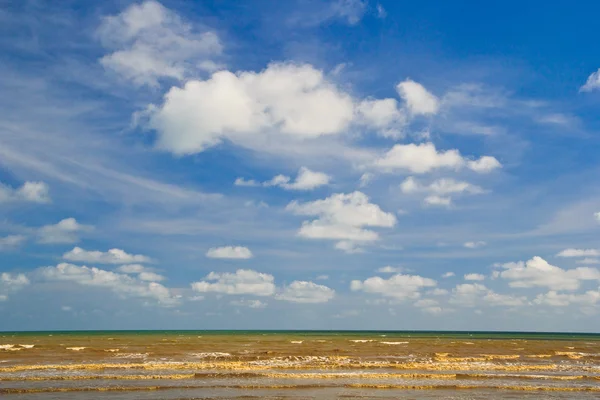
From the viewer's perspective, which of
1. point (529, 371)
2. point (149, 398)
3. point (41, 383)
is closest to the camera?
point (149, 398)

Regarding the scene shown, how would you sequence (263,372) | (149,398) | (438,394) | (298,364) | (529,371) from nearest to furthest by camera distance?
(149,398)
(438,394)
(263,372)
(529,371)
(298,364)

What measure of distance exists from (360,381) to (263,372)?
10.7m

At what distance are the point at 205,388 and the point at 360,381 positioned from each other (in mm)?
13600

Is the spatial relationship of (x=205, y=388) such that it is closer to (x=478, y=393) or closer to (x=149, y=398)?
(x=149, y=398)

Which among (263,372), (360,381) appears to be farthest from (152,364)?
(360,381)

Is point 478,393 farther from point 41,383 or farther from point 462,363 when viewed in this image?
point 41,383

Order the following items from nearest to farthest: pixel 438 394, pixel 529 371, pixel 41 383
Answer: pixel 438 394
pixel 41 383
pixel 529 371

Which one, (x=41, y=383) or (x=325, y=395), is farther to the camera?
(x=41, y=383)

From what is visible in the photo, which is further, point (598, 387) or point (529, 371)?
point (529, 371)

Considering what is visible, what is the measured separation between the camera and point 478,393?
37.3 metres

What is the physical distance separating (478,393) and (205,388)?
70.3 ft

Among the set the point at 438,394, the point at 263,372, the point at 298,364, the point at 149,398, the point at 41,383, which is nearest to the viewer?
the point at 149,398

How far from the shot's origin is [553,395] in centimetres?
3728

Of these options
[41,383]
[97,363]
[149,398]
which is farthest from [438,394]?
[97,363]
